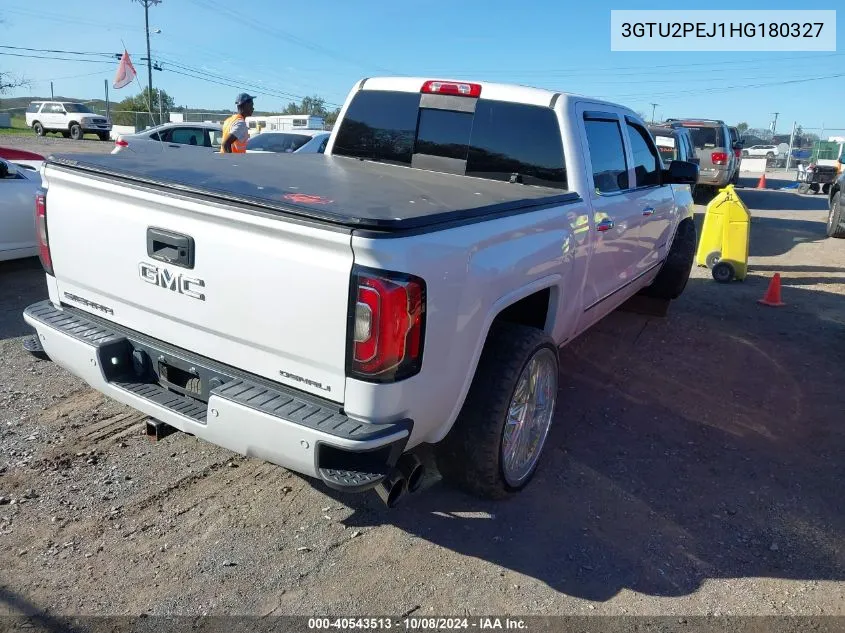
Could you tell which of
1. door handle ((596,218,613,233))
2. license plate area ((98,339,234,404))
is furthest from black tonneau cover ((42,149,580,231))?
license plate area ((98,339,234,404))

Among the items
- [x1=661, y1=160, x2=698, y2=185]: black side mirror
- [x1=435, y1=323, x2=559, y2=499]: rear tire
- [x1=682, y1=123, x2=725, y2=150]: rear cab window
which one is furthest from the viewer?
[x1=682, y1=123, x2=725, y2=150]: rear cab window

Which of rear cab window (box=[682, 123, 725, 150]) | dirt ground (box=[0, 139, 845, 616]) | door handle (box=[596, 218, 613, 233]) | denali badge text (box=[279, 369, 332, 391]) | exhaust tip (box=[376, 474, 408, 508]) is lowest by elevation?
dirt ground (box=[0, 139, 845, 616])

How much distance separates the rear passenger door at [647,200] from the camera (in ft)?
16.3

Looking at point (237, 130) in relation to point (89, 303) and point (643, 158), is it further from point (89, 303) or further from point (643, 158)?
point (89, 303)

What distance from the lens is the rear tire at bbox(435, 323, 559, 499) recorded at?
121 inches

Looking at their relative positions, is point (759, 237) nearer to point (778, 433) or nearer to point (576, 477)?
point (778, 433)

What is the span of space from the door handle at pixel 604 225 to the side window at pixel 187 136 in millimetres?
12740

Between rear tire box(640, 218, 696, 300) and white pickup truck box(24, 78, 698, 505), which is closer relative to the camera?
white pickup truck box(24, 78, 698, 505)

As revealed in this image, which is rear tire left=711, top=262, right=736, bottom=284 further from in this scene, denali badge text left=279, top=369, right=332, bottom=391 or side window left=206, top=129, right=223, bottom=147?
side window left=206, top=129, right=223, bottom=147

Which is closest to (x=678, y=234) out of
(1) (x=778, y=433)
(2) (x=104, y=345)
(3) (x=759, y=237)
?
(1) (x=778, y=433)

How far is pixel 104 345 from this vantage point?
2973mm

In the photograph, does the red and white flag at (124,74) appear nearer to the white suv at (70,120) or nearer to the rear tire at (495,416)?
the white suv at (70,120)

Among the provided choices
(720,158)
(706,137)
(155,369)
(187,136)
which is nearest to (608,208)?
(155,369)

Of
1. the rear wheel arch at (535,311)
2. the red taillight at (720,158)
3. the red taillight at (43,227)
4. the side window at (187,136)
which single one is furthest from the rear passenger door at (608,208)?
the red taillight at (720,158)
